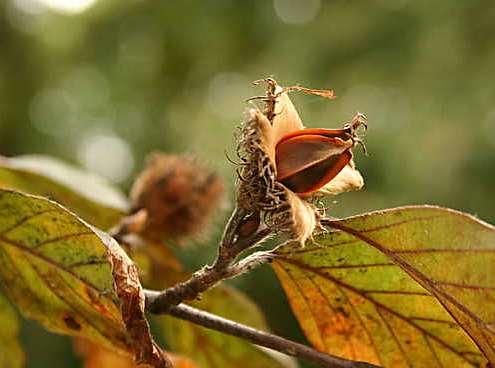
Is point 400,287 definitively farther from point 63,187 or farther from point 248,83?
point 248,83

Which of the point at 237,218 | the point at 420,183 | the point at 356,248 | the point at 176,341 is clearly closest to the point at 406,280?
the point at 356,248

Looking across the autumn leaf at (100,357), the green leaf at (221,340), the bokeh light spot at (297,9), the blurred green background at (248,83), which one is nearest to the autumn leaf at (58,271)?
the green leaf at (221,340)

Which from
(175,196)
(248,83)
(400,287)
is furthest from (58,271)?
(248,83)

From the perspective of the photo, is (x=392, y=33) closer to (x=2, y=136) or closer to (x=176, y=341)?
(x=2, y=136)

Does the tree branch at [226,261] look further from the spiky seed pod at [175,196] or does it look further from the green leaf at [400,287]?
the spiky seed pod at [175,196]

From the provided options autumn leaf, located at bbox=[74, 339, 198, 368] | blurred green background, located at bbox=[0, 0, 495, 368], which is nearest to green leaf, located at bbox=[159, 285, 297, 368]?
autumn leaf, located at bbox=[74, 339, 198, 368]

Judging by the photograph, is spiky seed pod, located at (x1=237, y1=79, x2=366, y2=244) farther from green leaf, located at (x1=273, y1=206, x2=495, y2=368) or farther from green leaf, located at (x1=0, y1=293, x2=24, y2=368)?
green leaf, located at (x1=0, y1=293, x2=24, y2=368)
